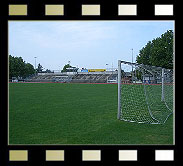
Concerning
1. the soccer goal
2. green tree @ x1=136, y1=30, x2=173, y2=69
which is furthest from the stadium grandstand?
the soccer goal

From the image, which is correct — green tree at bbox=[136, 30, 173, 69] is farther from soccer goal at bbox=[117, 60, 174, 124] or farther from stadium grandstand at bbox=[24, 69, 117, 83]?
soccer goal at bbox=[117, 60, 174, 124]

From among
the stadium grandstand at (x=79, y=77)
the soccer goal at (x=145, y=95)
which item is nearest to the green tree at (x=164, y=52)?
the stadium grandstand at (x=79, y=77)

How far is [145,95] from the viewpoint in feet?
25.5

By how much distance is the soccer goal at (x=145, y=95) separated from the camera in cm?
679

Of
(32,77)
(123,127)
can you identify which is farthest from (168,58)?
(32,77)

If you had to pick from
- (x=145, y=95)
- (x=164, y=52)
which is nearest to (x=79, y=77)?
(x=164, y=52)

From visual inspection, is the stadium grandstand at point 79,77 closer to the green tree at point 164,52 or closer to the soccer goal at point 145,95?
the green tree at point 164,52

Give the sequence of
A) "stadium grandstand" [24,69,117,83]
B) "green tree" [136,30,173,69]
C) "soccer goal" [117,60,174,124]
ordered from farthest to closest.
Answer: "stadium grandstand" [24,69,117,83] < "green tree" [136,30,173,69] < "soccer goal" [117,60,174,124]

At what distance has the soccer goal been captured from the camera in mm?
6793

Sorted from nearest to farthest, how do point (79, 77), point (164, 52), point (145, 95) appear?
point (145, 95) < point (164, 52) < point (79, 77)

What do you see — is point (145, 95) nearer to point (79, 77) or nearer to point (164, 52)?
point (164, 52)

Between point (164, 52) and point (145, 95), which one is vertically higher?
point (164, 52)
